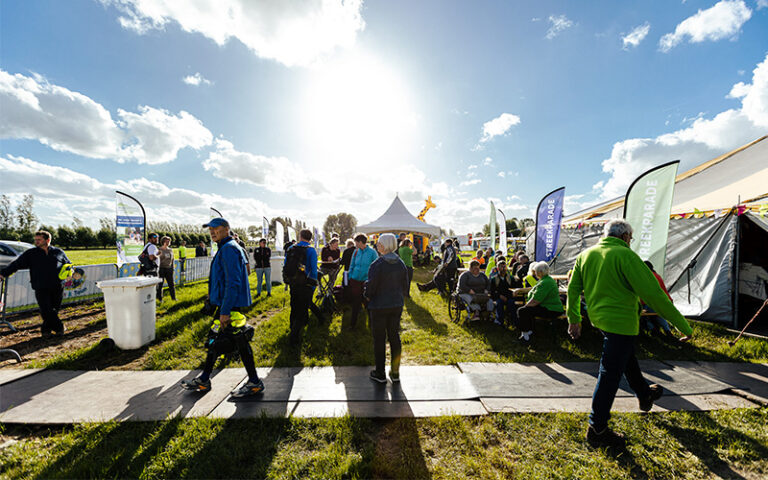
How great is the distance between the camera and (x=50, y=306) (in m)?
4.95

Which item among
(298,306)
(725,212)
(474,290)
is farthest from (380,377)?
(725,212)

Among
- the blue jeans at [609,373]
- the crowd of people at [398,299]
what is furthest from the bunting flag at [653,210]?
the blue jeans at [609,373]

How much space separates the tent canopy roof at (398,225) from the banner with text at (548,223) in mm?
10732

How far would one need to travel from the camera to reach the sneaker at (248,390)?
3.14 m

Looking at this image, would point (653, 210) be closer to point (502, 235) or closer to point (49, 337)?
point (502, 235)

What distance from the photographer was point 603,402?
2.45 meters

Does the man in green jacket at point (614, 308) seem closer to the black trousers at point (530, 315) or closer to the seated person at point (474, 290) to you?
the black trousers at point (530, 315)

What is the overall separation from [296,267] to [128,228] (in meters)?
7.49

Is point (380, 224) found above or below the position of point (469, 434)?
above

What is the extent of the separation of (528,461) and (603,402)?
0.85 m

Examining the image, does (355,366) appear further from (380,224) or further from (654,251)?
(380,224)

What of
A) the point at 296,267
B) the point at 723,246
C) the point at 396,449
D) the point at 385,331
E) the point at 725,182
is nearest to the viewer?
the point at 396,449

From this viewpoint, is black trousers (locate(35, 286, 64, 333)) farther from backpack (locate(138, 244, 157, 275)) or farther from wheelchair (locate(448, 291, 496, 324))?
wheelchair (locate(448, 291, 496, 324))

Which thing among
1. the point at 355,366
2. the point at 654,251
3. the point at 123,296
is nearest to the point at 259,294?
the point at 123,296
